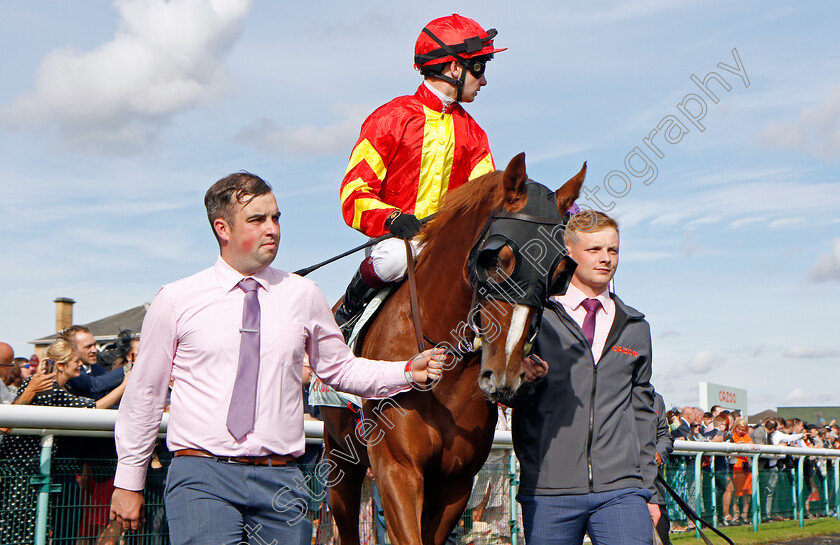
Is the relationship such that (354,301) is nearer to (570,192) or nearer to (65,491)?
(570,192)

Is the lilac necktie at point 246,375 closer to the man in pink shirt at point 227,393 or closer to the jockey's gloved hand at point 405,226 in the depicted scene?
the man in pink shirt at point 227,393

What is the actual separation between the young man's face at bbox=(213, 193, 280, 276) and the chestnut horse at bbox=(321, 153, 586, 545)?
89 centimetres

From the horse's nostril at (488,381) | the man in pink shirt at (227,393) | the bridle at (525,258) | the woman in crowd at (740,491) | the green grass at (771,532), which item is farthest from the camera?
the woman in crowd at (740,491)

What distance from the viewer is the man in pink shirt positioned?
8.57 feet

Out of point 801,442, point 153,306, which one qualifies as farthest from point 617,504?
point 801,442

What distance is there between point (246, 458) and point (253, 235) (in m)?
0.68

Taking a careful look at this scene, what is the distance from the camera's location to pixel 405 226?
3.90m

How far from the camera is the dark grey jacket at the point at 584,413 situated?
323 cm

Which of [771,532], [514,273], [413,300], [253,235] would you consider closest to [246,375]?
[253,235]

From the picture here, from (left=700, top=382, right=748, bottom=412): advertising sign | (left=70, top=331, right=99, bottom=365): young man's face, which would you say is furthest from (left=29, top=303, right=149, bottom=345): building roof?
(left=70, top=331, right=99, bottom=365): young man's face

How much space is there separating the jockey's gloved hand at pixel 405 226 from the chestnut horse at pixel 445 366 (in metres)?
0.05

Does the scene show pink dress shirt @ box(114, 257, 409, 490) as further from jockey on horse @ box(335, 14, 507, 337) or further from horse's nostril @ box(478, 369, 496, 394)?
jockey on horse @ box(335, 14, 507, 337)

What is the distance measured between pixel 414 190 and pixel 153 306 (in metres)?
1.91

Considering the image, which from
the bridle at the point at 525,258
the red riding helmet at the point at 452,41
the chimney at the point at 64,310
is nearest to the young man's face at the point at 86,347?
the red riding helmet at the point at 452,41
